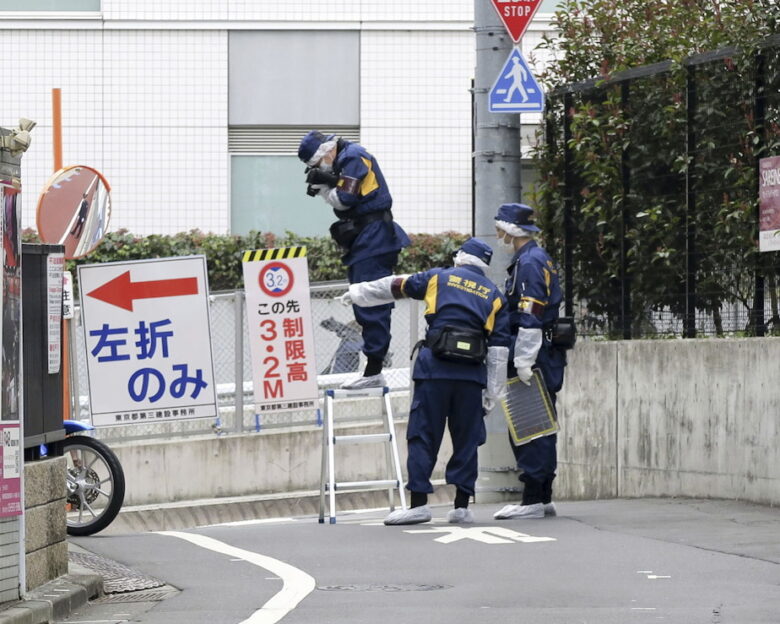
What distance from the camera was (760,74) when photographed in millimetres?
A: 12516

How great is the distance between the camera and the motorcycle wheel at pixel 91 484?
37.4 feet

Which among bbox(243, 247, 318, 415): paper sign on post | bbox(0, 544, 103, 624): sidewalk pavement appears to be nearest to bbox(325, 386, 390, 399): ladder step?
bbox(0, 544, 103, 624): sidewalk pavement

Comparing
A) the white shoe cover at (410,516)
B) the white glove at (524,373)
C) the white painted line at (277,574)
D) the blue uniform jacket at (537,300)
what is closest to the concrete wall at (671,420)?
the blue uniform jacket at (537,300)

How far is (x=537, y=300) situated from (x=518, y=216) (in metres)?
0.75

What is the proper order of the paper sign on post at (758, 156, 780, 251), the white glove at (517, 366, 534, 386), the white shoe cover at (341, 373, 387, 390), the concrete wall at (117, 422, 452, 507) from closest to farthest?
the white glove at (517, 366, 534, 386) → the paper sign on post at (758, 156, 780, 251) → the white shoe cover at (341, 373, 387, 390) → the concrete wall at (117, 422, 452, 507)

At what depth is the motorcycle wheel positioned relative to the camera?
1139 centimetres

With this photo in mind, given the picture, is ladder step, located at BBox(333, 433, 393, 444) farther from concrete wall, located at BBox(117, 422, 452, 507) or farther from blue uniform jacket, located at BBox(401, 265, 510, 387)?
concrete wall, located at BBox(117, 422, 452, 507)

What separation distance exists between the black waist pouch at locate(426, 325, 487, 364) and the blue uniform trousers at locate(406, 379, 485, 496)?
212mm

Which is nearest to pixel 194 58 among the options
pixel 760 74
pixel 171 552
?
pixel 760 74

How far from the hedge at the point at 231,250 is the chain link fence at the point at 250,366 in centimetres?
609

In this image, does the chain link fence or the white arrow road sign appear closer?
the white arrow road sign

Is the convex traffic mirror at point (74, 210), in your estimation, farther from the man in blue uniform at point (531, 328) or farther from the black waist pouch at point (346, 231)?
the man in blue uniform at point (531, 328)

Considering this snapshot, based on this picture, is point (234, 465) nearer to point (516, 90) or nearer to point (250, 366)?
point (250, 366)

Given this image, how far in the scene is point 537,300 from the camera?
11617 mm
